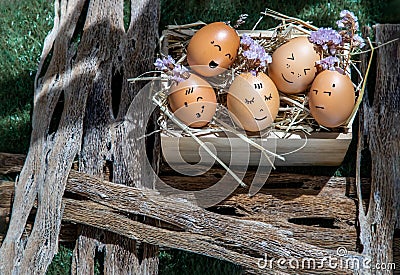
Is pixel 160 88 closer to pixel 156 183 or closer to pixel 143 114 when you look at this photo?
pixel 143 114

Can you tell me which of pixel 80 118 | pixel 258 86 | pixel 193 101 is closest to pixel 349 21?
pixel 258 86

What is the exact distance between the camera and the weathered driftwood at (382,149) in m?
1.49

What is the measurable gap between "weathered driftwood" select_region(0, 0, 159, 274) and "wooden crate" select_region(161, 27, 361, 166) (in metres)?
0.09

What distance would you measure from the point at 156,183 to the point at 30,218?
1.11ft

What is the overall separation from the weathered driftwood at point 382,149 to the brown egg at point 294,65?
248 mm

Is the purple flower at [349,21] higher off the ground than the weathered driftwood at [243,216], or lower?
higher

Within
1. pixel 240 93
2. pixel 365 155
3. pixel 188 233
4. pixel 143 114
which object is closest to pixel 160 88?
pixel 143 114

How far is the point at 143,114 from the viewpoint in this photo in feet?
5.07

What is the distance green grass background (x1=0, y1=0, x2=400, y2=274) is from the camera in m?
1.68

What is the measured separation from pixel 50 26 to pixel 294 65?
0.80m

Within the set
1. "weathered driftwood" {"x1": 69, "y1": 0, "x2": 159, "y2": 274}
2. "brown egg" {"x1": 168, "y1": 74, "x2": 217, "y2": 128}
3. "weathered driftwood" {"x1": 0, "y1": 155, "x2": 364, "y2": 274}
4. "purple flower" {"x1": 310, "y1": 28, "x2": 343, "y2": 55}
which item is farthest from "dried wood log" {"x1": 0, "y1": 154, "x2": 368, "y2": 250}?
"purple flower" {"x1": 310, "y1": 28, "x2": 343, "y2": 55}

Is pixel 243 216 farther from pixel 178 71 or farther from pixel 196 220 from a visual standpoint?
pixel 178 71

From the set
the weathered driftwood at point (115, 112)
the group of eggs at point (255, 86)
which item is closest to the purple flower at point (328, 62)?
the group of eggs at point (255, 86)

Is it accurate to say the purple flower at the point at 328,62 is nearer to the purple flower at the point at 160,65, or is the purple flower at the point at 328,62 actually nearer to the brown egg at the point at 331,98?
the brown egg at the point at 331,98
